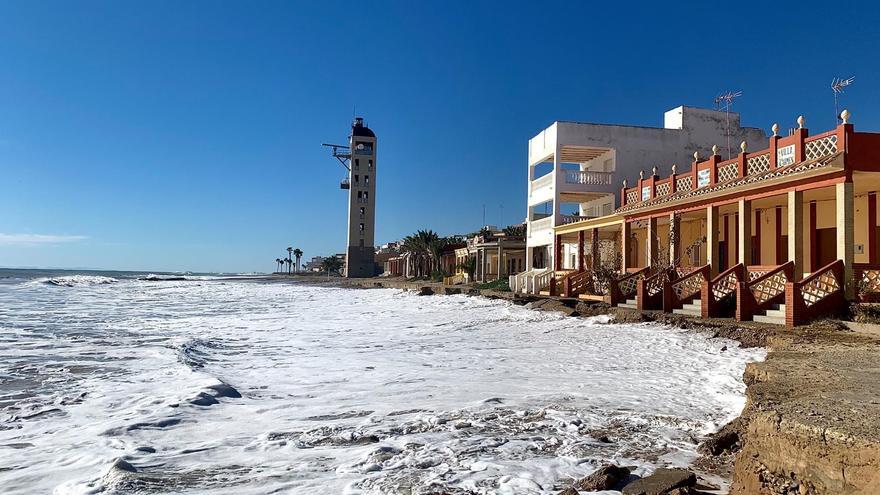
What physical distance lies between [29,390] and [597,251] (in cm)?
2046

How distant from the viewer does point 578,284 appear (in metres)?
24.0

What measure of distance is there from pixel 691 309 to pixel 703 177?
5.14 meters

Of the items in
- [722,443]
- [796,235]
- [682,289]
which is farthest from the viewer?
[682,289]

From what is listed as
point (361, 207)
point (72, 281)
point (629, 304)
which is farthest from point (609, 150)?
point (72, 281)

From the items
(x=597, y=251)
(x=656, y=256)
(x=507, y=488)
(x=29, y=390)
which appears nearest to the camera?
(x=507, y=488)

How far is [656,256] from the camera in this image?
20984 millimetres

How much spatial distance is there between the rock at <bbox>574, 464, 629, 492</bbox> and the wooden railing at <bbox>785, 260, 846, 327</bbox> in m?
9.30

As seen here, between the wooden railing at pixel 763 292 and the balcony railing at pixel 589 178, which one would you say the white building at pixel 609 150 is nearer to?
the balcony railing at pixel 589 178

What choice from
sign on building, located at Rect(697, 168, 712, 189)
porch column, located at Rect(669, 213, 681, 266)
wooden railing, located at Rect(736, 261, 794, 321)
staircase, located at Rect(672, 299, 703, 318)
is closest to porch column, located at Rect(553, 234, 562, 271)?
porch column, located at Rect(669, 213, 681, 266)

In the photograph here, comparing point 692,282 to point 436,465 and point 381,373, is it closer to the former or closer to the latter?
point 381,373

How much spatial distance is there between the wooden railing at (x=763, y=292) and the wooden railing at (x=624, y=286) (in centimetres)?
568

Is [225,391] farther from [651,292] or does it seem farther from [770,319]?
[651,292]

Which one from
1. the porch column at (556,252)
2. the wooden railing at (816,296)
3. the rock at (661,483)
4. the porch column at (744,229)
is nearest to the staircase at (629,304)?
the porch column at (744,229)

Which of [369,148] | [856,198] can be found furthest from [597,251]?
[369,148]
